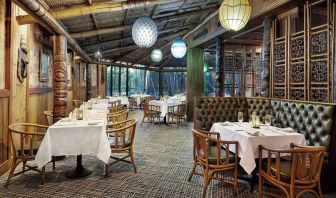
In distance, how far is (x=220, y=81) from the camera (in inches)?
284

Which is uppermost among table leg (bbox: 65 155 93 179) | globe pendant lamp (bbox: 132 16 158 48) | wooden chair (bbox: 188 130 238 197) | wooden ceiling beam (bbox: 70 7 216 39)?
wooden ceiling beam (bbox: 70 7 216 39)

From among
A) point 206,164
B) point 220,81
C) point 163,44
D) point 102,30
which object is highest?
point 163,44

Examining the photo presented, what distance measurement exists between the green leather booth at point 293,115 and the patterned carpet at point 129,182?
94 centimetres

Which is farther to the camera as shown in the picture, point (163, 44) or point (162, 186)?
point (163, 44)

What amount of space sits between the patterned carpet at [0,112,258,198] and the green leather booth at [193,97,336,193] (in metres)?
0.94

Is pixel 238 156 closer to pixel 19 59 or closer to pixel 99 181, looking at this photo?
pixel 99 181

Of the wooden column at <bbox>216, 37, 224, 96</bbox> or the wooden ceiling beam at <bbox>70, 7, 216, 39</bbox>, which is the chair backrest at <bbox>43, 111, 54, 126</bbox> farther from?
the wooden column at <bbox>216, 37, 224, 96</bbox>

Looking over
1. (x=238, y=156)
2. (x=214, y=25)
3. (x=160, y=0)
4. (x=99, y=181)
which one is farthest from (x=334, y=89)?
(x=214, y=25)

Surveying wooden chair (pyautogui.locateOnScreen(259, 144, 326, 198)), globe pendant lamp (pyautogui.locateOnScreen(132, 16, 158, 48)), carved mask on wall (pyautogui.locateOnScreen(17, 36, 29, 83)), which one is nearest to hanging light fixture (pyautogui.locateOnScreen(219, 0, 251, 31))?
globe pendant lamp (pyautogui.locateOnScreen(132, 16, 158, 48))

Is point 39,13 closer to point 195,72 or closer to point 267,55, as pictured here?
point 267,55

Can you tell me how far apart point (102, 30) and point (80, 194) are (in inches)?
176

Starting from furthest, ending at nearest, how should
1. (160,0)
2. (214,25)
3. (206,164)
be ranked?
1. (214,25)
2. (160,0)
3. (206,164)

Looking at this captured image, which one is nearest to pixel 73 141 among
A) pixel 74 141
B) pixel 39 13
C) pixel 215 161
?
pixel 74 141

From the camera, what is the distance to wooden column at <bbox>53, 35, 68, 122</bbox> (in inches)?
178
